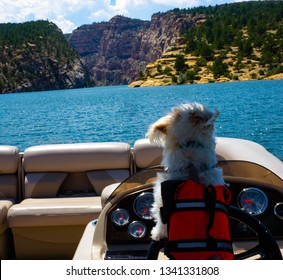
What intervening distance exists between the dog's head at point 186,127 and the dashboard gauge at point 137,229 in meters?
1.05

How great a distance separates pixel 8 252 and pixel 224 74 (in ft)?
262

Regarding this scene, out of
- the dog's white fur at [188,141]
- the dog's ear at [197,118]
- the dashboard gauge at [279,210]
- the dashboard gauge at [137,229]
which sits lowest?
the dashboard gauge at [137,229]

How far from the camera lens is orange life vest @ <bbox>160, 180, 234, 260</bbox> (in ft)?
5.56

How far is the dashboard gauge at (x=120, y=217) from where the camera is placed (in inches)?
101

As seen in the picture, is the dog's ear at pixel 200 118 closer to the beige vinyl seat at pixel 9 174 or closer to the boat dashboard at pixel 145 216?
the boat dashboard at pixel 145 216

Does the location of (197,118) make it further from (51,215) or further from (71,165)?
(71,165)

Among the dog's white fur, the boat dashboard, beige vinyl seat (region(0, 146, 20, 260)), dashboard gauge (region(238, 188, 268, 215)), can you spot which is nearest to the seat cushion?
beige vinyl seat (region(0, 146, 20, 260))

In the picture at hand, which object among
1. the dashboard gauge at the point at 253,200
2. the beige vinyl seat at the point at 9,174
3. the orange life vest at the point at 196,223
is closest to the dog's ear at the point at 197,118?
the orange life vest at the point at 196,223

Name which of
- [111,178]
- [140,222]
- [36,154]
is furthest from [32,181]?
[140,222]

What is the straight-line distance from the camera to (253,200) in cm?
249

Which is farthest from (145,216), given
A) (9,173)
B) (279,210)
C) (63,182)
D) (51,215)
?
(9,173)

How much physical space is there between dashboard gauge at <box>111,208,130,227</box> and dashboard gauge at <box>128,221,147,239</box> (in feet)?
0.16

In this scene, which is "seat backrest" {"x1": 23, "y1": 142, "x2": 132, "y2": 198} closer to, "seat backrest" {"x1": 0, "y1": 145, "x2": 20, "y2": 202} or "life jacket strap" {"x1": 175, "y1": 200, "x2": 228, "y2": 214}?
"seat backrest" {"x1": 0, "y1": 145, "x2": 20, "y2": 202}
